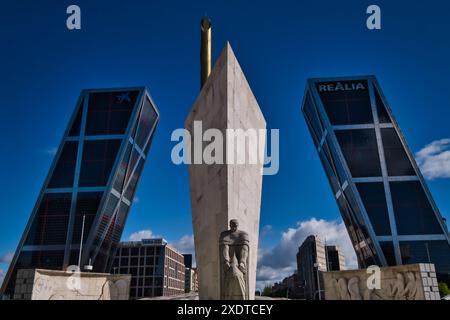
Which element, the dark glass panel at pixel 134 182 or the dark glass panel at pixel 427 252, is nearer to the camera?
the dark glass panel at pixel 427 252

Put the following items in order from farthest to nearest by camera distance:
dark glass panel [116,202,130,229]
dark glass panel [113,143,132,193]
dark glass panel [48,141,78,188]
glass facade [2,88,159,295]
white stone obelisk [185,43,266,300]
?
dark glass panel [116,202,130,229] → dark glass panel [113,143,132,193] → dark glass panel [48,141,78,188] → glass facade [2,88,159,295] → white stone obelisk [185,43,266,300]

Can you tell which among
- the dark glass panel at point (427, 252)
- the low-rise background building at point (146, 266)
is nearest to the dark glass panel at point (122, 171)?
the dark glass panel at point (427, 252)

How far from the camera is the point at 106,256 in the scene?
170ft

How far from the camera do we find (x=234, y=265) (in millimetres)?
8383

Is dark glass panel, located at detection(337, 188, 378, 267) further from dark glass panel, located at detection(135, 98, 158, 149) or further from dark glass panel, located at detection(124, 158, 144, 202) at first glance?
dark glass panel, located at detection(124, 158, 144, 202)

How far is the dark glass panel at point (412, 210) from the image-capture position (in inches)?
1774

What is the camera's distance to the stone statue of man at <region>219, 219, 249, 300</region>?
8.29m

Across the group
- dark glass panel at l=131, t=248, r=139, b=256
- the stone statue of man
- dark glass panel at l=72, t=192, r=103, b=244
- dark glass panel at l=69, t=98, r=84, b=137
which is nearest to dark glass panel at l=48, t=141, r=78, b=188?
dark glass panel at l=69, t=98, r=84, b=137

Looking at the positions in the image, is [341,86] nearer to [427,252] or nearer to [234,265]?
[427,252]

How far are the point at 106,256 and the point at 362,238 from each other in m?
36.5

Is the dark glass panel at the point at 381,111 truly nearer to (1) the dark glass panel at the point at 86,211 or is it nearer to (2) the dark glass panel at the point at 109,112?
(2) the dark glass panel at the point at 109,112

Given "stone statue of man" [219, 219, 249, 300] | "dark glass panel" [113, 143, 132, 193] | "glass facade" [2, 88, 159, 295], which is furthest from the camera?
"dark glass panel" [113, 143, 132, 193]

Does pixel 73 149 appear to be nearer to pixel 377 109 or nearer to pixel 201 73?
pixel 201 73

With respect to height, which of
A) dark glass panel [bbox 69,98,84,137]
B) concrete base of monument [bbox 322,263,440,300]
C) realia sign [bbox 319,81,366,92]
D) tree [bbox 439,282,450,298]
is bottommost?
tree [bbox 439,282,450,298]
